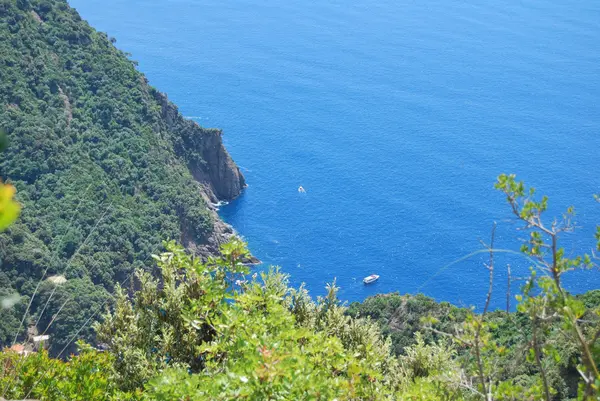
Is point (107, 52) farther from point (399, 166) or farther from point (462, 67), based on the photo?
point (462, 67)

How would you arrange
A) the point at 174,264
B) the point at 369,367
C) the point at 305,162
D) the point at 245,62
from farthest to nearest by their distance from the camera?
the point at 245,62
the point at 305,162
the point at 174,264
the point at 369,367

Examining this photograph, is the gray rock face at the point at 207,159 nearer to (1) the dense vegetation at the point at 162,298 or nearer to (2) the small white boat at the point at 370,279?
(1) the dense vegetation at the point at 162,298

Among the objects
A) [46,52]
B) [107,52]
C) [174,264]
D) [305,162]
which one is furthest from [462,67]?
[174,264]

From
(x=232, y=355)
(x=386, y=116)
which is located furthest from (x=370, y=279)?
(x=232, y=355)

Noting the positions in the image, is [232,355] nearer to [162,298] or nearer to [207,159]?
[162,298]

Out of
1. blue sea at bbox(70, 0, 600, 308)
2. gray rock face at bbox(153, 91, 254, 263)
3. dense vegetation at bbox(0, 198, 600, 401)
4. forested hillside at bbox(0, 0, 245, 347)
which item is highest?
blue sea at bbox(70, 0, 600, 308)

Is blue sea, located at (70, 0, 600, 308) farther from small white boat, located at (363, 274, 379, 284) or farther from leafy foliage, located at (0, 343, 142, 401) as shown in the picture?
leafy foliage, located at (0, 343, 142, 401)

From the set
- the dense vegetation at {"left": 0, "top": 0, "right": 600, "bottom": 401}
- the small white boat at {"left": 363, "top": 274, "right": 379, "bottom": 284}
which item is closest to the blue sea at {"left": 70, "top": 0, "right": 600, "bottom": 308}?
the small white boat at {"left": 363, "top": 274, "right": 379, "bottom": 284}
